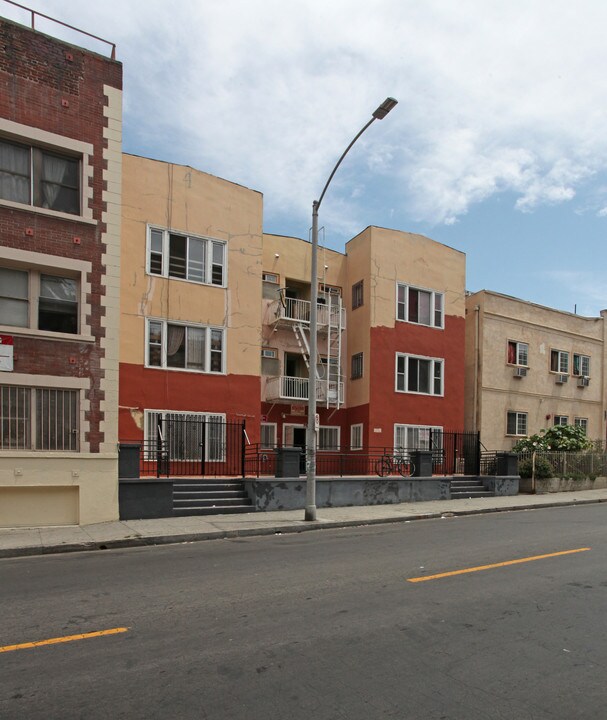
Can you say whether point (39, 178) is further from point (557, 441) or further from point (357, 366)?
point (557, 441)

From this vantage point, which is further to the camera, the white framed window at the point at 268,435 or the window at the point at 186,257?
the white framed window at the point at 268,435

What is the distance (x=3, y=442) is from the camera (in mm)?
13961

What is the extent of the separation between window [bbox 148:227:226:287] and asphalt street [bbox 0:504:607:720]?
1230 cm

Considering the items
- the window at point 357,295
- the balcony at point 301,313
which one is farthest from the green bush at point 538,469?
the window at point 357,295


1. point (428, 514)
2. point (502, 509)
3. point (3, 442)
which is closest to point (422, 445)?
point (502, 509)

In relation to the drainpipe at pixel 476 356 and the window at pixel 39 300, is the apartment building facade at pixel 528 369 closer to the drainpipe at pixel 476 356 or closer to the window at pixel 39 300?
the drainpipe at pixel 476 356

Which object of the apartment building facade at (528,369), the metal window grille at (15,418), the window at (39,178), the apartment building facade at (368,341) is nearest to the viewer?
the metal window grille at (15,418)

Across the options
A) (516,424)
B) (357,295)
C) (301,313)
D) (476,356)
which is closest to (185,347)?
(301,313)

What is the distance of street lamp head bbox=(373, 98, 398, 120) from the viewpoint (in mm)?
13349

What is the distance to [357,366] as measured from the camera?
26766 millimetres

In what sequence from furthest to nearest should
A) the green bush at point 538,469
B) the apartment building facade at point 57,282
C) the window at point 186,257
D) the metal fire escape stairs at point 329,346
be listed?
the metal fire escape stairs at point 329,346
the green bush at point 538,469
the window at point 186,257
the apartment building facade at point 57,282

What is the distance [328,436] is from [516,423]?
9585 mm

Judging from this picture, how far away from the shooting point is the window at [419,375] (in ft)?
87.5

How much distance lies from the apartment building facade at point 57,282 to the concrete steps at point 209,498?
6.34ft
